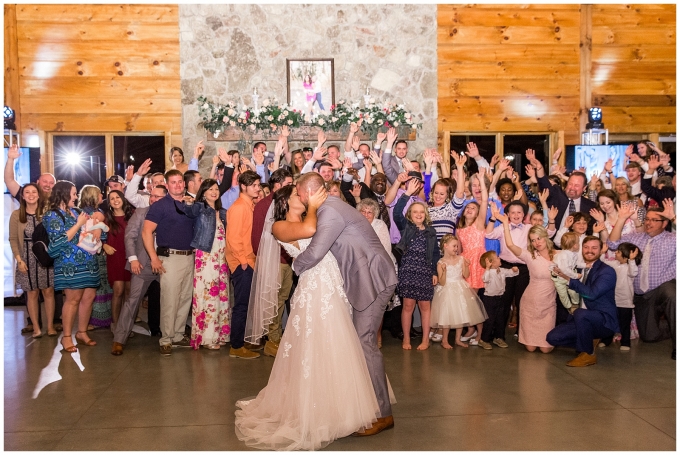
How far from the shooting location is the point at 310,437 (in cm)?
359

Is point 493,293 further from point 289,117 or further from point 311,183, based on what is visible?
point 289,117

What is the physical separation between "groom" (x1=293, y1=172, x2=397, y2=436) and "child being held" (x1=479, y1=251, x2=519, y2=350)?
7.46 feet

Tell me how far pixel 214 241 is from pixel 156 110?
4.38 meters

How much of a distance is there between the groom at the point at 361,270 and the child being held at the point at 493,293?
7.46 ft

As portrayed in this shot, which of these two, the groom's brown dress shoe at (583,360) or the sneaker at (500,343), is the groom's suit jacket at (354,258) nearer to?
the groom's brown dress shoe at (583,360)

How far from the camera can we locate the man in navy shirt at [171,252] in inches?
222

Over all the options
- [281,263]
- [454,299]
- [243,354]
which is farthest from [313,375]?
[454,299]

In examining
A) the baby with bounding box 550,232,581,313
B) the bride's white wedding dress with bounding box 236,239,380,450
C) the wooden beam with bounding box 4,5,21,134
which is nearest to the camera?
the bride's white wedding dress with bounding box 236,239,380,450

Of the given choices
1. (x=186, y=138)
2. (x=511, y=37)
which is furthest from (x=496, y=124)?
(x=186, y=138)

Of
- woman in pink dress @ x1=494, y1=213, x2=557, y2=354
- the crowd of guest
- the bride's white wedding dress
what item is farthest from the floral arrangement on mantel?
the bride's white wedding dress

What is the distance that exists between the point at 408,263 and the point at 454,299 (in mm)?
499

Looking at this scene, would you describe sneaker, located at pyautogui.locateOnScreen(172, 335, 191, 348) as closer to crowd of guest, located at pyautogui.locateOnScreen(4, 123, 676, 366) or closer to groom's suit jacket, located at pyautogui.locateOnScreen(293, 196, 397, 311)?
crowd of guest, located at pyautogui.locateOnScreen(4, 123, 676, 366)

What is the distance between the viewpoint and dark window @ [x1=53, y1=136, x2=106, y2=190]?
9.54m

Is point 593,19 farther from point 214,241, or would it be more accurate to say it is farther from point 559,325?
point 214,241
